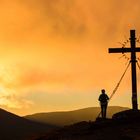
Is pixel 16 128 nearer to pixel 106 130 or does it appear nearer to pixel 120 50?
pixel 120 50

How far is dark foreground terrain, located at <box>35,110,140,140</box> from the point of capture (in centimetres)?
3095

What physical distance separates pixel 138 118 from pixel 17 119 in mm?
153659

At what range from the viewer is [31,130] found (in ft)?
529

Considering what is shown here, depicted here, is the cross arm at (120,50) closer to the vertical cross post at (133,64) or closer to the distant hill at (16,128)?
the vertical cross post at (133,64)

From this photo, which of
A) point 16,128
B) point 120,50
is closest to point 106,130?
point 120,50

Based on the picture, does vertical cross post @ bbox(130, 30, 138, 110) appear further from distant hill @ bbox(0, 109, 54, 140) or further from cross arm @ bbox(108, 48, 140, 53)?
distant hill @ bbox(0, 109, 54, 140)

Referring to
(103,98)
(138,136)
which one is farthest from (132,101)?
(138,136)

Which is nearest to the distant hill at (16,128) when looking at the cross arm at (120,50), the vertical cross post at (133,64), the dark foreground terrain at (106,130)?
the cross arm at (120,50)

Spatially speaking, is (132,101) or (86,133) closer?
(86,133)

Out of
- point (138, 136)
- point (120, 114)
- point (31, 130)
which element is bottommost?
point (138, 136)

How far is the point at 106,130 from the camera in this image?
32094 mm

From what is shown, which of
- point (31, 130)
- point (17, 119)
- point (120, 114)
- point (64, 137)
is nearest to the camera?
point (64, 137)

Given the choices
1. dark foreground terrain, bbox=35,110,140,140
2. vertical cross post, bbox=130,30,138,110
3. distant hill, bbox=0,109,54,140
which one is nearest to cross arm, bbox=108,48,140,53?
vertical cross post, bbox=130,30,138,110

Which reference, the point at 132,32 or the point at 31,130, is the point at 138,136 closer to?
the point at 132,32
